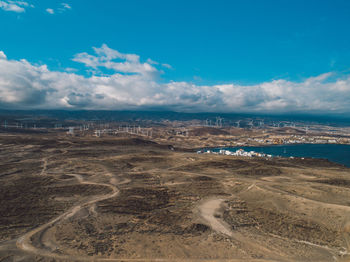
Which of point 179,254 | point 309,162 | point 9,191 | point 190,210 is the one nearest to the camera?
point 179,254

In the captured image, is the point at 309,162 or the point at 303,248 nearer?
the point at 303,248

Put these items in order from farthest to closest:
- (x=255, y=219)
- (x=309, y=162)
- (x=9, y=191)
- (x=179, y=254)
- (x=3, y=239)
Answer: (x=309, y=162) → (x=9, y=191) → (x=255, y=219) → (x=3, y=239) → (x=179, y=254)

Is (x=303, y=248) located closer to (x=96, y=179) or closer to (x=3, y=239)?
(x=3, y=239)

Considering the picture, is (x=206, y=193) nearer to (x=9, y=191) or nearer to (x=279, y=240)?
(x=279, y=240)

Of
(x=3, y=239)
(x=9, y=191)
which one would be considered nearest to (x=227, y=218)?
(x=3, y=239)

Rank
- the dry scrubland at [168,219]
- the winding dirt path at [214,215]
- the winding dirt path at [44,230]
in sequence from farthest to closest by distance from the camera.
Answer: the winding dirt path at [214,215] → the dry scrubland at [168,219] → the winding dirt path at [44,230]

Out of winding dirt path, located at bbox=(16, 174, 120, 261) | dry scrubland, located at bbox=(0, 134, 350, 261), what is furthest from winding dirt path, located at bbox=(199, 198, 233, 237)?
winding dirt path, located at bbox=(16, 174, 120, 261)

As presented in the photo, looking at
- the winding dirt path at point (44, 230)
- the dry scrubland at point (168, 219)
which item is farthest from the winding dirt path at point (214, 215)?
the winding dirt path at point (44, 230)

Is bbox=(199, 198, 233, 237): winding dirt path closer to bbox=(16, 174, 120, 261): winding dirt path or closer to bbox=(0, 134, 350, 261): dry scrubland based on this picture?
bbox=(0, 134, 350, 261): dry scrubland

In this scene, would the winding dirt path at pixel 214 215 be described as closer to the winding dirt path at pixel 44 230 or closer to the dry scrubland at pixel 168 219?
the dry scrubland at pixel 168 219
